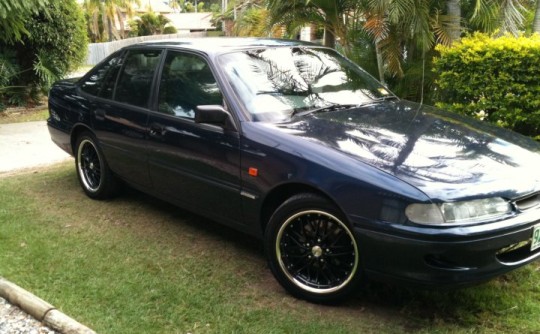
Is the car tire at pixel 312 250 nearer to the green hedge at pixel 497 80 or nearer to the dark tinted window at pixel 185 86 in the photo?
the dark tinted window at pixel 185 86

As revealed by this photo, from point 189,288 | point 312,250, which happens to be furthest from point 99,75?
point 312,250

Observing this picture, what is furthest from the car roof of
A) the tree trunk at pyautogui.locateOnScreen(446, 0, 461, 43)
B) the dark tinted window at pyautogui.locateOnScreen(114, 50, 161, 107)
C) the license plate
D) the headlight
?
the tree trunk at pyautogui.locateOnScreen(446, 0, 461, 43)

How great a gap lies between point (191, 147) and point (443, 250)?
2026 millimetres

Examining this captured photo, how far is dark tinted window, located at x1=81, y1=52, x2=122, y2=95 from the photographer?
16.9 feet

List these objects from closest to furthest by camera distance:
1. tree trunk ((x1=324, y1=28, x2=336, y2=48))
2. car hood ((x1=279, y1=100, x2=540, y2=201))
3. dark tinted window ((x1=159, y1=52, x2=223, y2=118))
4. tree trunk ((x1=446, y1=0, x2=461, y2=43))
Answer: car hood ((x1=279, y1=100, x2=540, y2=201)) → dark tinted window ((x1=159, y1=52, x2=223, y2=118)) → tree trunk ((x1=446, y1=0, x2=461, y2=43)) → tree trunk ((x1=324, y1=28, x2=336, y2=48))

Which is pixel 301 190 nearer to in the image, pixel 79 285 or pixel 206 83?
pixel 206 83

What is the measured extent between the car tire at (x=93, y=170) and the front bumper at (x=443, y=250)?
308 centimetres

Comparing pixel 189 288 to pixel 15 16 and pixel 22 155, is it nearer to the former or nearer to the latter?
pixel 22 155

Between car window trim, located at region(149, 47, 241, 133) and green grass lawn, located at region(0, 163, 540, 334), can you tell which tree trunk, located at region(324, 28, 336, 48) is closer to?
car window trim, located at region(149, 47, 241, 133)

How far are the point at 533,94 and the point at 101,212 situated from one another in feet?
14.3

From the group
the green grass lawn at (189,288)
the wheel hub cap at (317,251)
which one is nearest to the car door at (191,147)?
the green grass lawn at (189,288)

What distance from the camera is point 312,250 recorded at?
331 centimetres

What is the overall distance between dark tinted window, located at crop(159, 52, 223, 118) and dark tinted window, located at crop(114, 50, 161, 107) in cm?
20

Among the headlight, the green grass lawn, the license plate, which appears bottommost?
the green grass lawn
